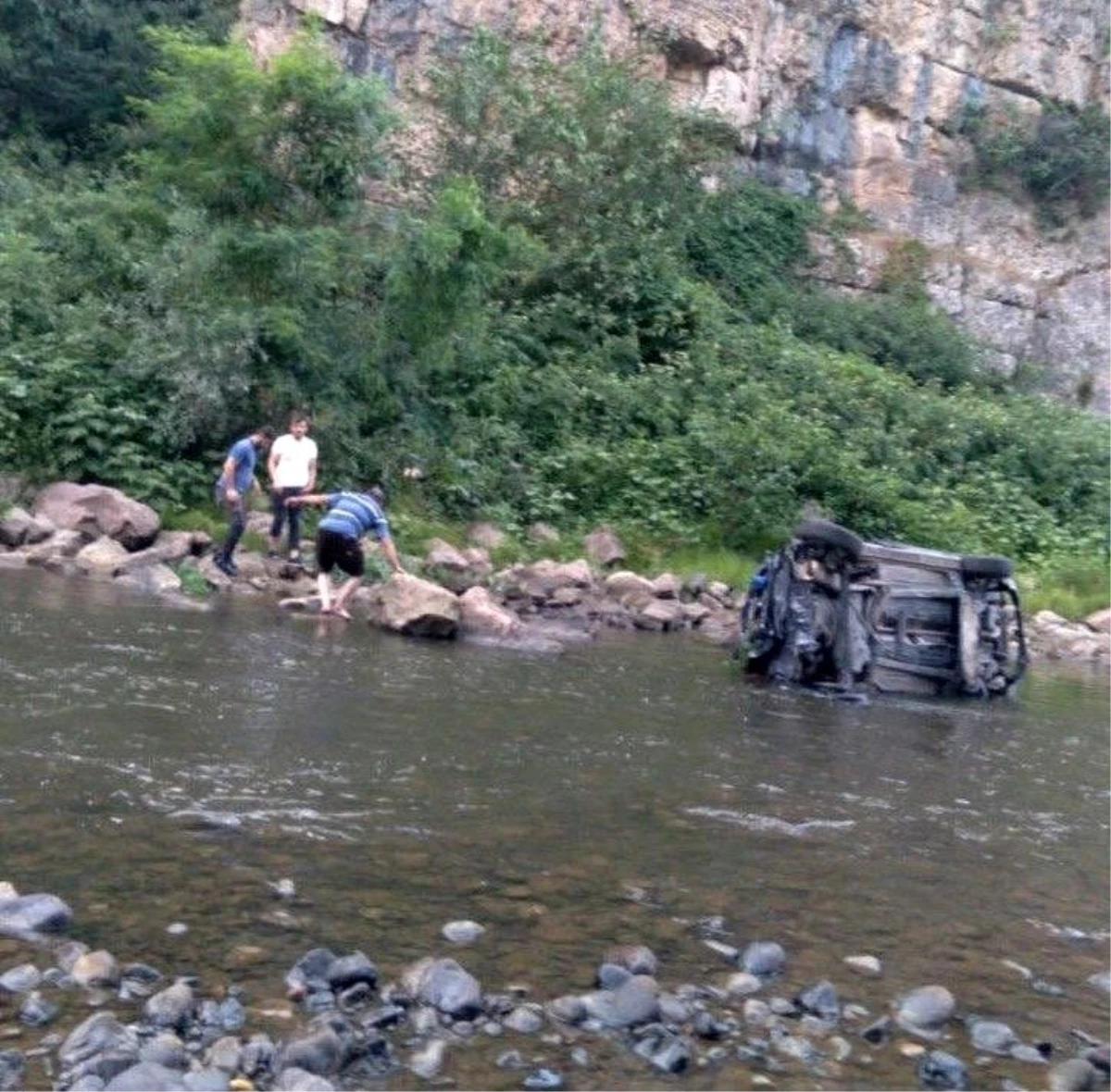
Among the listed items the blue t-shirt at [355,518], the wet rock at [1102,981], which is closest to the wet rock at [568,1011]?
the wet rock at [1102,981]

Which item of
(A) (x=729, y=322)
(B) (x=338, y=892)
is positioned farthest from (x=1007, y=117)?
(B) (x=338, y=892)

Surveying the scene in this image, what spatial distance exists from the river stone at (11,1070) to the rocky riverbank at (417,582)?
9759 mm

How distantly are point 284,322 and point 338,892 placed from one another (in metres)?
13.5

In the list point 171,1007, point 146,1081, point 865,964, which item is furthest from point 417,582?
point 146,1081

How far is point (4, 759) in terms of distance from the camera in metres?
8.41

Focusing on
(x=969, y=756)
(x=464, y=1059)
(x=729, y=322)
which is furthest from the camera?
(x=729, y=322)

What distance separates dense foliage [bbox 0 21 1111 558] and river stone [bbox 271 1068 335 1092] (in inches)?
583

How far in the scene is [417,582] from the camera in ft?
50.2

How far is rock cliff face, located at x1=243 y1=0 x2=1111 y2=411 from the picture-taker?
3450 centimetres

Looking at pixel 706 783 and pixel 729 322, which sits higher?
pixel 729 322

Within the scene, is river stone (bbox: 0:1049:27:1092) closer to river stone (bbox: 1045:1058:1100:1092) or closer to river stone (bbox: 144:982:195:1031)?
river stone (bbox: 144:982:195:1031)

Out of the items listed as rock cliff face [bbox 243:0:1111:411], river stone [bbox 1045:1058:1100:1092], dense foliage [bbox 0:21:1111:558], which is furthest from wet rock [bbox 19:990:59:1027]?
rock cliff face [bbox 243:0:1111:411]

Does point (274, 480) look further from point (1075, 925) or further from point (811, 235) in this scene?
point (811, 235)

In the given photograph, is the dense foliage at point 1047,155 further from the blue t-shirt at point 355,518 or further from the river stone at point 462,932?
the river stone at point 462,932
